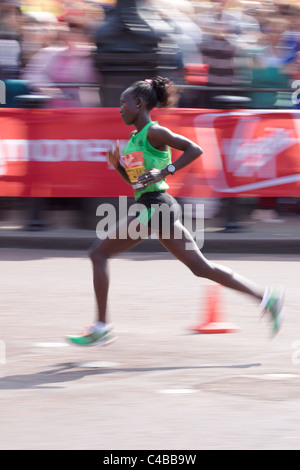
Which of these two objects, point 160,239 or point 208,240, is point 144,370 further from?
point 208,240

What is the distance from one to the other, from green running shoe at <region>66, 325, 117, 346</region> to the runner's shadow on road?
0.27m

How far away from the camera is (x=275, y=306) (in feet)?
20.9

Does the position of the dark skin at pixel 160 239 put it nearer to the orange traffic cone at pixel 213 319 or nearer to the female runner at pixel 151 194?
the female runner at pixel 151 194

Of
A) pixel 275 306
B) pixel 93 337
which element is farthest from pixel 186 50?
pixel 93 337

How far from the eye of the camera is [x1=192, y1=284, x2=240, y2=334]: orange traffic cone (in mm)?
6949

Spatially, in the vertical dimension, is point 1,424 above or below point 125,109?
below

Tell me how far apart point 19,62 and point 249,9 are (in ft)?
10.2

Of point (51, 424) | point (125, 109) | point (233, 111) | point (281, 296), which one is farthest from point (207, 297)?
point (233, 111)

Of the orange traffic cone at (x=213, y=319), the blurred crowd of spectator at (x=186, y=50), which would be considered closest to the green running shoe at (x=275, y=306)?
the orange traffic cone at (x=213, y=319)

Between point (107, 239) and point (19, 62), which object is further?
point (19, 62)

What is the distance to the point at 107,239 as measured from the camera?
20.6 ft

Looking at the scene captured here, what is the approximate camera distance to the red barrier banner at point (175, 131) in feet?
37.0

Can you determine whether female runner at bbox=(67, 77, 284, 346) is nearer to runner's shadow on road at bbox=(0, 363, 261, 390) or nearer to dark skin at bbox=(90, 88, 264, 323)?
dark skin at bbox=(90, 88, 264, 323)
